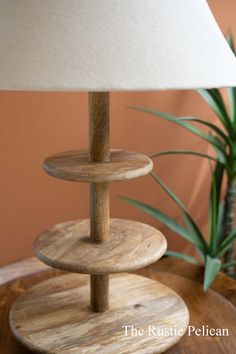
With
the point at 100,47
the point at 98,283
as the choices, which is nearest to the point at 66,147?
the point at 98,283

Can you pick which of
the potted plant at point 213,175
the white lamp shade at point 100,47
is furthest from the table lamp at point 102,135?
the potted plant at point 213,175

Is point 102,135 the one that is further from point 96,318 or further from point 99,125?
point 96,318

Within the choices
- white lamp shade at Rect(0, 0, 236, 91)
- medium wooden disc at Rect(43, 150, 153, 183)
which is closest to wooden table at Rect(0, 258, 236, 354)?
medium wooden disc at Rect(43, 150, 153, 183)

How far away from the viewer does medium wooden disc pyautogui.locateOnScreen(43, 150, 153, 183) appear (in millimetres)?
723

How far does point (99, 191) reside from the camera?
83cm

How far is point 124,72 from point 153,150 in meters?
0.92

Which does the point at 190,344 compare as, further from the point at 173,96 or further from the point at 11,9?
the point at 173,96

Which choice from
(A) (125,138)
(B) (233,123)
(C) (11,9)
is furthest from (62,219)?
(C) (11,9)

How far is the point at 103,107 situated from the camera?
77cm

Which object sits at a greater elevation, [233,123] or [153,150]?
[233,123]

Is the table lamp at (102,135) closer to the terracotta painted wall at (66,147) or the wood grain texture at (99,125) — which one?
the wood grain texture at (99,125)

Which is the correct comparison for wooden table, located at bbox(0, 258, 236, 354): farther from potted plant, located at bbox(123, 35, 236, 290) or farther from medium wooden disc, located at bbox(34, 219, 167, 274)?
medium wooden disc, located at bbox(34, 219, 167, 274)

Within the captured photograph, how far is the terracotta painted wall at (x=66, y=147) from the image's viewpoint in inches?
48.9

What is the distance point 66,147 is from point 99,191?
1.62 feet
